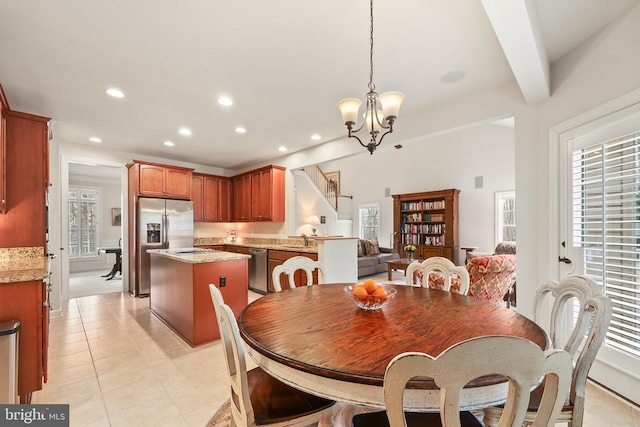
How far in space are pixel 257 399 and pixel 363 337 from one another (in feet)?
1.83

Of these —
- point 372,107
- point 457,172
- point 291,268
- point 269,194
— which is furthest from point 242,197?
point 457,172

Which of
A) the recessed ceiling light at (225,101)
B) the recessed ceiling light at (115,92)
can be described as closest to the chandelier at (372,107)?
the recessed ceiling light at (225,101)

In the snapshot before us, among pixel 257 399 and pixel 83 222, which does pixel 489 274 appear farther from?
pixel 83 222

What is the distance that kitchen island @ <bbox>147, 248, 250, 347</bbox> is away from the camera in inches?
117

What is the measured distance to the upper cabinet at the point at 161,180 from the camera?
5000 mm

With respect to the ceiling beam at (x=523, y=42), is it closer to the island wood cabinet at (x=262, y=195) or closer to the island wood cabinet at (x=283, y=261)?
the island wood cabinet at (x=283, y=261)

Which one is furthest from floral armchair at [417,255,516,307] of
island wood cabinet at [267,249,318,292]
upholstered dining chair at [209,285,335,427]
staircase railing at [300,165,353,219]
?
staircase railing at [300,165,353,219]

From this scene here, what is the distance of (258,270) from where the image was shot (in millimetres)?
5266

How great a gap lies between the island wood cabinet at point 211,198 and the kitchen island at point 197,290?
102 inches

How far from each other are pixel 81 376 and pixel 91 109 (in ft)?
9.24

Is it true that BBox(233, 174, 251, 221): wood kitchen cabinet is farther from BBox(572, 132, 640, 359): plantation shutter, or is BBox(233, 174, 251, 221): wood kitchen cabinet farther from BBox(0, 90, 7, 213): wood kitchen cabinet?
BBox(572, 132, 640, 359): plantation shutter

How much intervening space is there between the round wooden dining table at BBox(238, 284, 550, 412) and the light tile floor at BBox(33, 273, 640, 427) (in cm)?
103

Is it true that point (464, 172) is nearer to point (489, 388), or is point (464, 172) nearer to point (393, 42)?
point (393, 42)

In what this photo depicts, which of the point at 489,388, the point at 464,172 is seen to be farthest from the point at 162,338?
the point at 464,172
